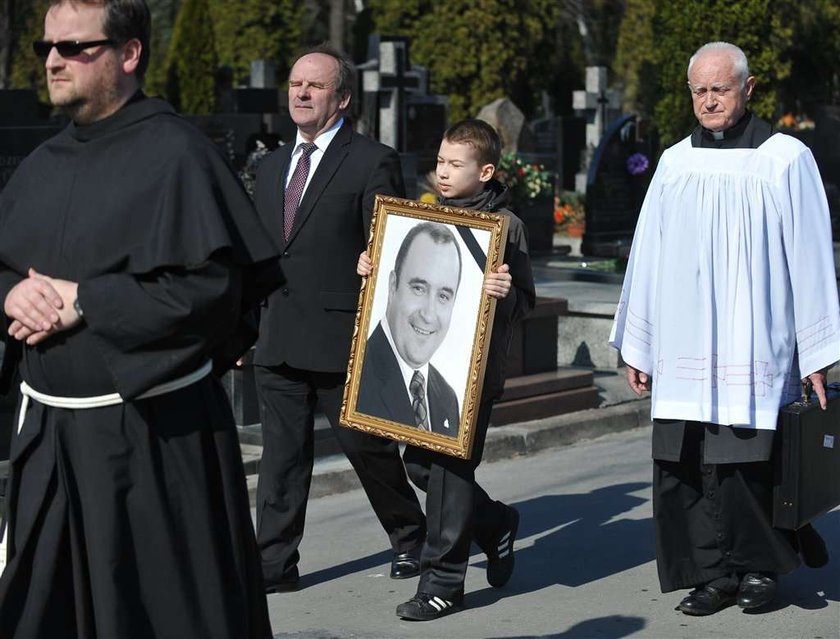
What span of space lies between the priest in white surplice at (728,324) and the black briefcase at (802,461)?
6cm

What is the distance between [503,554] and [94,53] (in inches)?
117

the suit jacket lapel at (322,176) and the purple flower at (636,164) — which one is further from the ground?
the suit jacket lapel at (322,176)

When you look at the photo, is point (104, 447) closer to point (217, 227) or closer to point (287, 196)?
point (217, 227)

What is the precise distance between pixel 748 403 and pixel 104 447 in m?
2.56

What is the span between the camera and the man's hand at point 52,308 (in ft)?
11.0

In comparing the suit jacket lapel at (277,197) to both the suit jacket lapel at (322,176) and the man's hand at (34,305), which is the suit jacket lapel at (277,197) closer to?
the suit jacket lapel at (322,176)

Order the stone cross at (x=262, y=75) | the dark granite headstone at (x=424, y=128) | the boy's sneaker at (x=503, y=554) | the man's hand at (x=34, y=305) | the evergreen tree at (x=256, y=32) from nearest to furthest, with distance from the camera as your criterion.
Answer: the man's hand at (x=34, y=305), the boy's sneaker at (x=503, y=554), the dark granite headstone at (x=424, y=128), the stone cross at (x=262, y=75), the evergreen tree at (x=256, y=32)

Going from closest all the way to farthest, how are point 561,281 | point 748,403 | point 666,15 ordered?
1. point 748,403
2. point 561,281
3. point 666,15

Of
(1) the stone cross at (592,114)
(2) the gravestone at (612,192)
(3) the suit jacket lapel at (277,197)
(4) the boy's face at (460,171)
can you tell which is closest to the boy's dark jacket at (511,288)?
(4) the boy's face at (460,171)

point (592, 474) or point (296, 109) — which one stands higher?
point (296, 109)

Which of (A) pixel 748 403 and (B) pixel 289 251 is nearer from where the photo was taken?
(A) pixel 748 403

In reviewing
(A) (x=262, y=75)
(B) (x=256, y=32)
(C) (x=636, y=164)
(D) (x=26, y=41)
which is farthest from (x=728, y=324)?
(D) (x=26, y=41)

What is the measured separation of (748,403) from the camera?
5309 millimetres

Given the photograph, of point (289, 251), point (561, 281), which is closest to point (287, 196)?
point (289, 251)
